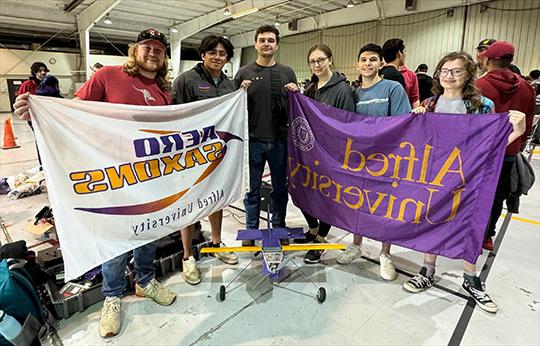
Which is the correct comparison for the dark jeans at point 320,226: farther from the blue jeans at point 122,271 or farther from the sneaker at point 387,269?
the blue jeans at point 122,271

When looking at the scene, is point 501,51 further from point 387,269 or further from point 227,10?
point 227,10

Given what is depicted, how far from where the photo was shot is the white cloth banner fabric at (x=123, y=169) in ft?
4.57

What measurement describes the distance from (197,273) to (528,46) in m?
11.3

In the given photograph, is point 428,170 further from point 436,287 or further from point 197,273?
point 197,273

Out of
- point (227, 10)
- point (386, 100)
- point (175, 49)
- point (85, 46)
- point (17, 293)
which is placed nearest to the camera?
point (17, 293)

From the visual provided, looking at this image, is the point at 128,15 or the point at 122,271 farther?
the point at 128,15

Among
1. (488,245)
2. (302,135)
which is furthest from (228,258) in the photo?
(488,245)

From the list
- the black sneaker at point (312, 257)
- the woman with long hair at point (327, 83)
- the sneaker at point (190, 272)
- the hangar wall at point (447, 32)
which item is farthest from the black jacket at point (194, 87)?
the hangar wall at point (447, 32)

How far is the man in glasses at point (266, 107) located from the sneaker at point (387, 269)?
3.41 feet

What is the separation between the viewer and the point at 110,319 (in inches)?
68.3

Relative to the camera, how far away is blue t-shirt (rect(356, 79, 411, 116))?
203 cm

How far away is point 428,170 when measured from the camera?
186 centimetres

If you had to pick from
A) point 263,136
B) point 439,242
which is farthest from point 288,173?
point 439,242

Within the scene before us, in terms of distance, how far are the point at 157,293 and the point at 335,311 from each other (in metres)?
1.16
